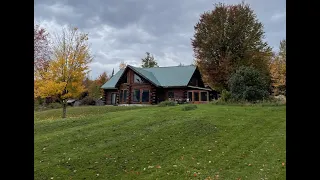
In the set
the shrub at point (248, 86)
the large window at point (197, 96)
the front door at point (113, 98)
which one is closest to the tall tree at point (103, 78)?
the front door at point (113, 98)

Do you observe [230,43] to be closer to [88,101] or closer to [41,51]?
[41,51]

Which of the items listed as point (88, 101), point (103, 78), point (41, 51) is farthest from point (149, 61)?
point (41, 51)

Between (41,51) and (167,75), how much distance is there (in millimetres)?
14296

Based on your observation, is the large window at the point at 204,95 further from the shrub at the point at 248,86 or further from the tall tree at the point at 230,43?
the shrub at the point at 248,86

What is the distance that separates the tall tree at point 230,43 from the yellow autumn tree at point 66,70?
39.7ft

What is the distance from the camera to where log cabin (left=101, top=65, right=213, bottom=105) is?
2884cm

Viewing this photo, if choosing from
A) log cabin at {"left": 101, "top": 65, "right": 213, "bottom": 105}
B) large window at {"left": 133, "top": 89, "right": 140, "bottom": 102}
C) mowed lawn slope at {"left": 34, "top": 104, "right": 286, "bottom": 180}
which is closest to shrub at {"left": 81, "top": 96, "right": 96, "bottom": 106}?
log cabin at {"left": 101, "top": 65, "right": 213, "bottom": 105}
